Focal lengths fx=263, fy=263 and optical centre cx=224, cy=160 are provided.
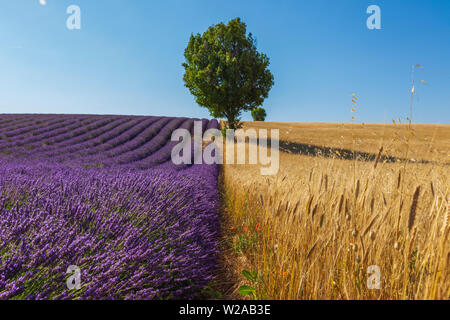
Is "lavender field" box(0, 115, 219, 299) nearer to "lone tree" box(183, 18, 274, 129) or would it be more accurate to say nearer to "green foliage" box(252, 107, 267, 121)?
"lone tree" box(183, 18, 274, 129)

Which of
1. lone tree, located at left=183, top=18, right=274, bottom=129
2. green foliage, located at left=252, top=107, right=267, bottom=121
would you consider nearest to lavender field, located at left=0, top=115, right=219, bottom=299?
lone tree, located at left=183, top=18, right=274, bottom=129

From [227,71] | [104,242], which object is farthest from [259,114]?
[104,242]

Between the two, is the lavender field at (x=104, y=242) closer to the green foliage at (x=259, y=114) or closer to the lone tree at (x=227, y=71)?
the lone tree at (x=227, y=71)

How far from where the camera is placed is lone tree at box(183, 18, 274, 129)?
A: 1961cm

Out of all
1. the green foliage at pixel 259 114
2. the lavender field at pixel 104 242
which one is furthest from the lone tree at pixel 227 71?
the green foliage at pixel 259 114

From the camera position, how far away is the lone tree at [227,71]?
19609 mm

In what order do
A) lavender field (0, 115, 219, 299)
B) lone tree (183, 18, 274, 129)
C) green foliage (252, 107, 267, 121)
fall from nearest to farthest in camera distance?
lavender field (0, 115, 219, 299) → lone tree (183, 18, 274, 129) → green foliage (252, 107, 267, 121)

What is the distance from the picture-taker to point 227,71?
19.4 metres

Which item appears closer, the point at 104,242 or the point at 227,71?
the point at 104,242

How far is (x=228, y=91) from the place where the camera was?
1969 cm

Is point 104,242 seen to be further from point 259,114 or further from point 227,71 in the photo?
point 259,114

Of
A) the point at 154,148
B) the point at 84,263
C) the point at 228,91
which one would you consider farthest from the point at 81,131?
the point at 84,263
